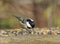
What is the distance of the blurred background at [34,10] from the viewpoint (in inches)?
326

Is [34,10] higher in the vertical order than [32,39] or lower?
higher

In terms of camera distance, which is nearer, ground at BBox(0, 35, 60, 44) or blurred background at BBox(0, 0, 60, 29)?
ground at BBox(0, 35, 60, 44)

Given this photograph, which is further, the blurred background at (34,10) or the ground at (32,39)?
the blurred background at (34,10)

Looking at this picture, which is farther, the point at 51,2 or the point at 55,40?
the point at 51,2

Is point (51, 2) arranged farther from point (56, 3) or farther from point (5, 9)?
point (5, 9)

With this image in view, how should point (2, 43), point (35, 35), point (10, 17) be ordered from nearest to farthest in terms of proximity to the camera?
1. point (2, 43)
2. point (35, 35)
3. point (10, 17)

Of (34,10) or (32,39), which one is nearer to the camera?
(32,39)

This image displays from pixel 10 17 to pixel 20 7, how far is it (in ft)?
1.56

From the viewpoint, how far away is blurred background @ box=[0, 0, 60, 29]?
827 centimetres

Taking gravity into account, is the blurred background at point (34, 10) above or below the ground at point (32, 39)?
above

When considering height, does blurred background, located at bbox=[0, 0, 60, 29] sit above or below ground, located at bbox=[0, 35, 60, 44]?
above

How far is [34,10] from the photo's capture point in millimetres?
8406

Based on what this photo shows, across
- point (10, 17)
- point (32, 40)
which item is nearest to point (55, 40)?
point (32, 40)

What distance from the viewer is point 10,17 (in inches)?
329
